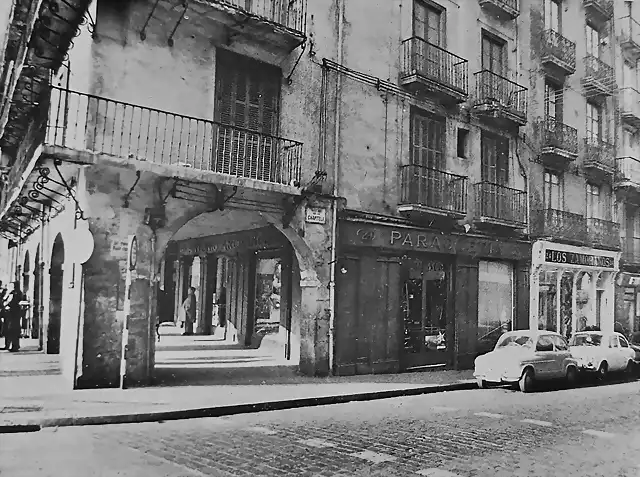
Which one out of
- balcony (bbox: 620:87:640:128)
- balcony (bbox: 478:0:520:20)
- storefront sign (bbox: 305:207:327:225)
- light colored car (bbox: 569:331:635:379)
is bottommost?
light colored car (bbox: 569:331:635:379)

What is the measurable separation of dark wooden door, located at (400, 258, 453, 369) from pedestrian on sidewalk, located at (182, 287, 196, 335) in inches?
383

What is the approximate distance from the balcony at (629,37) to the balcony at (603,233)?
8.33 m

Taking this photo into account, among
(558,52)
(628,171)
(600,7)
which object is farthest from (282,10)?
(628,171)

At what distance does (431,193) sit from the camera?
17.5 m

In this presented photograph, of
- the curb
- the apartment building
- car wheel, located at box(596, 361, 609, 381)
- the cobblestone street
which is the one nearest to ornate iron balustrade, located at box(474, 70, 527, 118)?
the apartment building

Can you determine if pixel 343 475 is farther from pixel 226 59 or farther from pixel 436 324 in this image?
pixel 436 324

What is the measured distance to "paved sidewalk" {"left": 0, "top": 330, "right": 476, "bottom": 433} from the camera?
30.0ft

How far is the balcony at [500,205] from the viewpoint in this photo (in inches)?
749

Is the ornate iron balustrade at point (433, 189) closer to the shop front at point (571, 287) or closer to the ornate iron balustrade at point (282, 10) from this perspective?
the shop front at point (571, 287)

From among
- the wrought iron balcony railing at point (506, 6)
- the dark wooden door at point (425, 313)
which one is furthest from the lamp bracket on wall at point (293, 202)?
the wrought iron balcony railing at point (506, 6)

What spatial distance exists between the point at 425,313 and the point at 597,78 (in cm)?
1381

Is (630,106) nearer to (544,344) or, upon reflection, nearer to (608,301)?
(608,301)

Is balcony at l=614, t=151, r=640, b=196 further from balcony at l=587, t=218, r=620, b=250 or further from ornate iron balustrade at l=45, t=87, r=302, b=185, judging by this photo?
ornate iron balustrade at l=45, t=87, r=302, b=185

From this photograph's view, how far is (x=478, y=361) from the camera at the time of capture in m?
14.7
